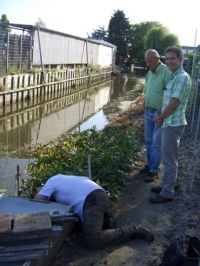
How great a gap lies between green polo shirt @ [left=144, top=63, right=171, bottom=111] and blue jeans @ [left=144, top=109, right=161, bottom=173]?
0.16m

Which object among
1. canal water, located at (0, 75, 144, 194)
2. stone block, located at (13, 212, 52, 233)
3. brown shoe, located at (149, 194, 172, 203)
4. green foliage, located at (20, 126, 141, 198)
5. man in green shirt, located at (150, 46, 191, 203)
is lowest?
canal water, located at (0, 75, 144, 194)

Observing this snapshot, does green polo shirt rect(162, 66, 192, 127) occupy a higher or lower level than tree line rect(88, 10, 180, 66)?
lower

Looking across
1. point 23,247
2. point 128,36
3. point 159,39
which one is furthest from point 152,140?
point 128,36

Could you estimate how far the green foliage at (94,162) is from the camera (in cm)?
655

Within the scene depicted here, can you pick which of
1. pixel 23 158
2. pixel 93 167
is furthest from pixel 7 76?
pixel 93 167

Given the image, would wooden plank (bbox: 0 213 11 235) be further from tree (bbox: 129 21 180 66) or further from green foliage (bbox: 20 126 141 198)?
tree (bbox: 129 21 180 66)

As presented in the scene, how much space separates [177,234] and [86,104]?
2081 cm

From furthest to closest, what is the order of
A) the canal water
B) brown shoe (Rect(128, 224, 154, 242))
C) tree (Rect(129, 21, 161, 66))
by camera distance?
tree (Rect(129, 21, 161, 66))
the canal water
brown shoe (Rect(128, 224, 154, 242))

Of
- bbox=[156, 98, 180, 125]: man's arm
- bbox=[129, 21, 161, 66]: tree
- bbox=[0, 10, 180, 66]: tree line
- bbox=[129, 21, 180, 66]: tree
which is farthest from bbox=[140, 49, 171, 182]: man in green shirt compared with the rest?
bbox=[129, 21, 161, 66]: tree

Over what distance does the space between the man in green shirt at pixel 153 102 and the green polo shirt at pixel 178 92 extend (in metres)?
0.85

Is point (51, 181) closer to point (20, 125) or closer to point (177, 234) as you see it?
point (177, 234)

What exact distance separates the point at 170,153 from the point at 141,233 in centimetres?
138

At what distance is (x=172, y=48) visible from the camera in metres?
5.85

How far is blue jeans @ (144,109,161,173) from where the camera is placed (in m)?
6.98
